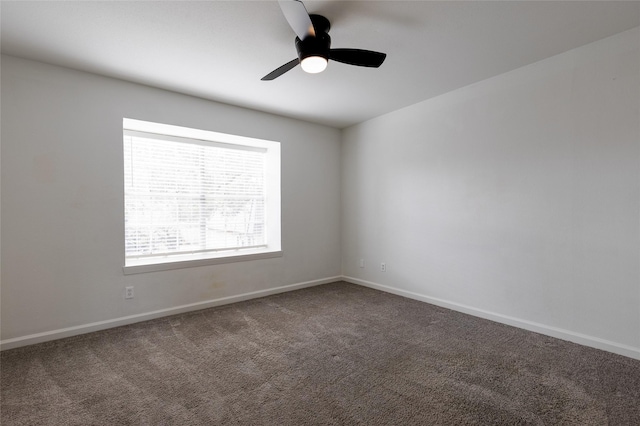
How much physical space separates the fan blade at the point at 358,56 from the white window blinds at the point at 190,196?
2.54 metres

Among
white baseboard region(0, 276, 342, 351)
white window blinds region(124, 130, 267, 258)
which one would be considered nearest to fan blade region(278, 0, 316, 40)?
white window blinds region(124, 130, 267, 258)

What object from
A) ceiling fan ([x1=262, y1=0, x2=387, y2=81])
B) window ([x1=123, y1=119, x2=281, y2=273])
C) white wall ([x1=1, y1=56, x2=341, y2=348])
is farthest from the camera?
window ([x1=123, y1=119, x2=281, y2=273])

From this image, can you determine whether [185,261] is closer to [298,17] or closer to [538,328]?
[298,17]

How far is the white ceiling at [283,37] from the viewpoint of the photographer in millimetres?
2160

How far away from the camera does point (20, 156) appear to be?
108 inches

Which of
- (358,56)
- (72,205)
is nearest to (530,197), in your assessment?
(358,56)

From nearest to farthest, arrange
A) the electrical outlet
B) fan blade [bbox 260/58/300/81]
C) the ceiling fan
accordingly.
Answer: the ceiling fan → fan blade [bbox 260/58/300/81] → the electrical outlet

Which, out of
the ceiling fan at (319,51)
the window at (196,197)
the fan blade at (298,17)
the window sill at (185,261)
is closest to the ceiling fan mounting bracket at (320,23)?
the ceiling fan at (319,51)

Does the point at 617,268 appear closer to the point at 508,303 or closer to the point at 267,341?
the point at 508,303

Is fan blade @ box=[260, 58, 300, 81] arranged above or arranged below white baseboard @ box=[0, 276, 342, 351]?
above

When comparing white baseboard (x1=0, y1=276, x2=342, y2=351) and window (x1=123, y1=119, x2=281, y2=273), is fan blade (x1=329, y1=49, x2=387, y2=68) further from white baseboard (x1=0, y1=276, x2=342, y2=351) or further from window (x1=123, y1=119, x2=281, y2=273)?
white baseboard (x1=0, y1=276, x2=342, y2=351)

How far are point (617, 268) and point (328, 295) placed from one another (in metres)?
2.99

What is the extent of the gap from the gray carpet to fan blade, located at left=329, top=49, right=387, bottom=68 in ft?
7.48

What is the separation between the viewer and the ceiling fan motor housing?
84.3 inches
